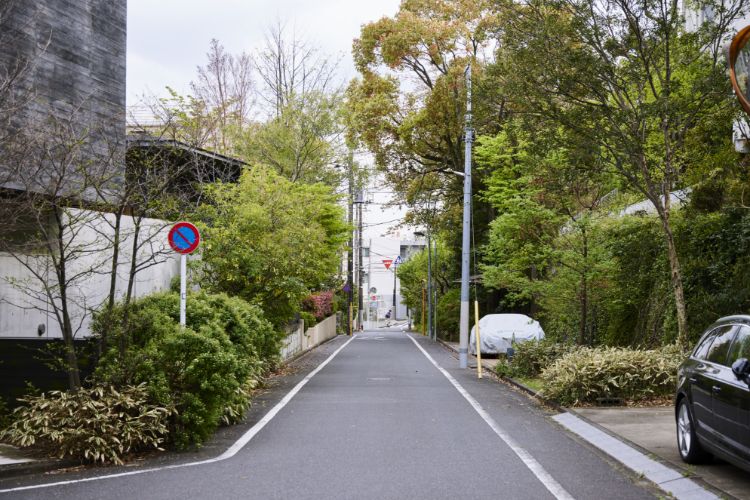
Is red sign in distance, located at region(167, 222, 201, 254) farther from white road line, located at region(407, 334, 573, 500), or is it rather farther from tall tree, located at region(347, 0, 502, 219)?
tall tree, located at region(347, 0, 502, 219)

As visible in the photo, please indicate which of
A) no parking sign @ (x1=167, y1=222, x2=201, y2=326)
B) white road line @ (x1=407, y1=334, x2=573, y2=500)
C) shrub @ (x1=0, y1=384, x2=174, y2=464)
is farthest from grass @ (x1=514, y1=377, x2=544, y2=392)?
shrub @ (x1=0, y1=384, x2=174, y2=464)

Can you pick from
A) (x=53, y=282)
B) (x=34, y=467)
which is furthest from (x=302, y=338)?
(x=34, y=467)

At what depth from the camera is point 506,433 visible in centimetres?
1099

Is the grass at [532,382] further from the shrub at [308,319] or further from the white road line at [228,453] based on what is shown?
the shrub at [308,319]

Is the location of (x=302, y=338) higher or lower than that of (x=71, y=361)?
higher

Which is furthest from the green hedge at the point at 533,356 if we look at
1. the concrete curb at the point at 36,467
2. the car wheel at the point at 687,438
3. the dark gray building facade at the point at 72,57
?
the concrete curb at the point at 36,467

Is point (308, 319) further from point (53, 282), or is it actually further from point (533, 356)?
point (53, 282)

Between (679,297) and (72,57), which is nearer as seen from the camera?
(679,297)

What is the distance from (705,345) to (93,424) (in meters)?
6.89

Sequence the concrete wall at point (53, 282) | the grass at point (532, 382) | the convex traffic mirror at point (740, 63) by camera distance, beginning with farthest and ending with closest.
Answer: the grass at point (532, 382) → the concrete wall at point (53, 282) → the convex traffic mirror at point (740, 63)

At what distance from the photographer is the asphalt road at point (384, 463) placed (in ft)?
24.3

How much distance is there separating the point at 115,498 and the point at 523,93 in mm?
11548

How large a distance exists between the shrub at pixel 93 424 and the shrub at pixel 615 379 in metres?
7.16

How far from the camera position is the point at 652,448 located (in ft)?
30.9
